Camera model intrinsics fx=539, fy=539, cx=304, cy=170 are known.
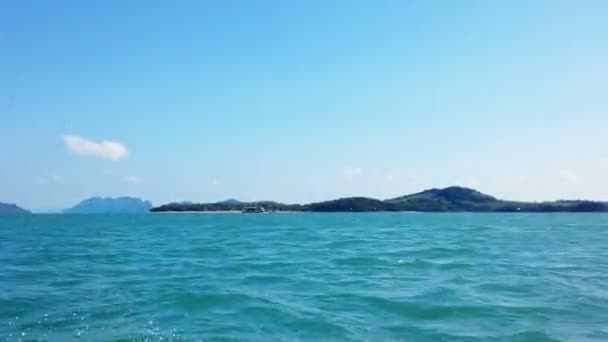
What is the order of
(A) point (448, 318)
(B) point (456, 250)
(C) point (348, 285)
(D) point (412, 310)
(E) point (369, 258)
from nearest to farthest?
(A) point (448, 318)
(D) point (412, 310)
(C) point (348, 285)
(E) point (369, 258)
(B) point (456, 250)

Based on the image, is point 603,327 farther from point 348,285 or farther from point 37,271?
point 37,271

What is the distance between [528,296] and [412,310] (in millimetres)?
5089

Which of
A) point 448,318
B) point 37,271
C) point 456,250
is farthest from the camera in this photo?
point 456,250

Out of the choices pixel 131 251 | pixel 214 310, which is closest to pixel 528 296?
pixel 214 310

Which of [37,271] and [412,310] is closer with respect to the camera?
[412,310]

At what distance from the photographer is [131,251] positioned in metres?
40.9

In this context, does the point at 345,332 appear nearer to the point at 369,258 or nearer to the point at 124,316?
the point at 124,316

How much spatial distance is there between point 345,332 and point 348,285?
7809 mm

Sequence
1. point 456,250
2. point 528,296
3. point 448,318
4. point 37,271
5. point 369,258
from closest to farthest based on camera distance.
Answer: point 448,318, point 528,296, point 37,271, point 369,258, point 456,250

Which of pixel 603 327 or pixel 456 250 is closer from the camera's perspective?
pixel 603 327

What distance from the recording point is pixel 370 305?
17938mm

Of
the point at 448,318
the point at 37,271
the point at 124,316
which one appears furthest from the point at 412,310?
the point at 37,271

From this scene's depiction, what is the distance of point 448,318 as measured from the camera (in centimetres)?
1602

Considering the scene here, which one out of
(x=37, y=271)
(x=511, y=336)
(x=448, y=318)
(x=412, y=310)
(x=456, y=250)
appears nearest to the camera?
(x=511, y=336)
